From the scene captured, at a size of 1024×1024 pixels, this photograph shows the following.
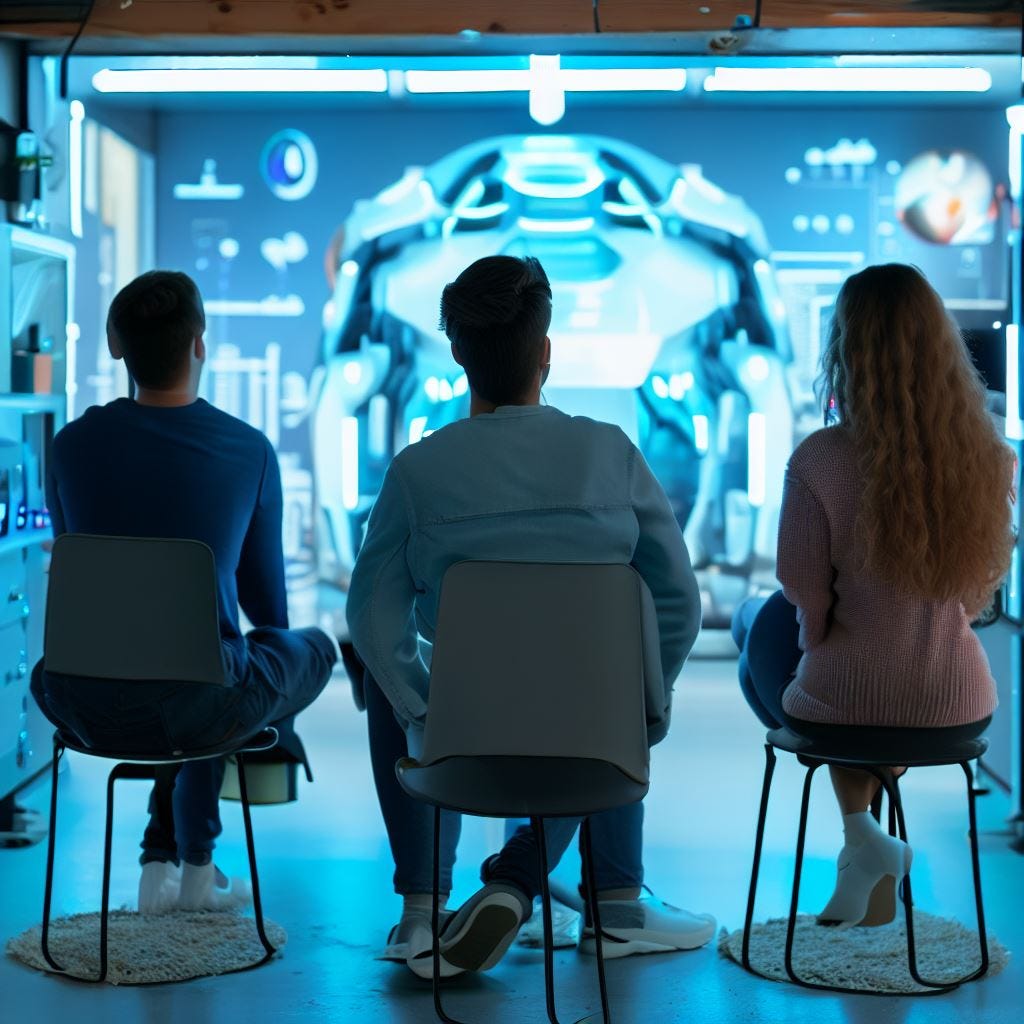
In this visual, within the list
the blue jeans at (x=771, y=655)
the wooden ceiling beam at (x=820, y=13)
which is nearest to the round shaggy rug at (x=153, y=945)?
the blue jeans at (x=771, y=655)

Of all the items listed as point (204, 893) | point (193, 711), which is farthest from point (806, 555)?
point (204, 893)

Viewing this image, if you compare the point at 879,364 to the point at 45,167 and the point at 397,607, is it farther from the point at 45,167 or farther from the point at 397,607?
the point at 45,167

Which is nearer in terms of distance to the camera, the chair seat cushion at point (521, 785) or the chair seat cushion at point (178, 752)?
the chair seat cushion at point (521, 785)

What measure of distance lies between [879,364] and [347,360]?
3526 mm

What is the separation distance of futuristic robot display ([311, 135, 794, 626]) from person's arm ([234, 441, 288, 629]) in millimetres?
2928

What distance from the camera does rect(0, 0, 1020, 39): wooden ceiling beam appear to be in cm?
Answer: 357

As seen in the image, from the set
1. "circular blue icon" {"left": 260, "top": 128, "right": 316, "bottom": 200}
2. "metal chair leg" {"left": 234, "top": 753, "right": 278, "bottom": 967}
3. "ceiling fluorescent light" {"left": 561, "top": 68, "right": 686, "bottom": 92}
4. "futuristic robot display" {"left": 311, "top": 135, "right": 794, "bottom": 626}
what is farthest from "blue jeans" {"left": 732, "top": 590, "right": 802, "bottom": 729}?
"circular blue icon" {"left": 260, "top": 128, "right": 316, "bottom": 200}

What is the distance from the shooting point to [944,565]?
239 cm

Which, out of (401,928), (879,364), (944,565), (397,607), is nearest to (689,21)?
(879,364)

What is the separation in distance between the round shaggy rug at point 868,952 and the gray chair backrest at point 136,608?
111 cm

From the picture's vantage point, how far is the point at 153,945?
2.65m

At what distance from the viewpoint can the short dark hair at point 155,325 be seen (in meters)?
2.64

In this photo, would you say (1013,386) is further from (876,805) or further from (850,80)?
(850,80)

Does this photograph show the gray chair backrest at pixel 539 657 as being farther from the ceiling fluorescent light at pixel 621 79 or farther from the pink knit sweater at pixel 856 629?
the ceiling fluorescent light at pixel 621 79
